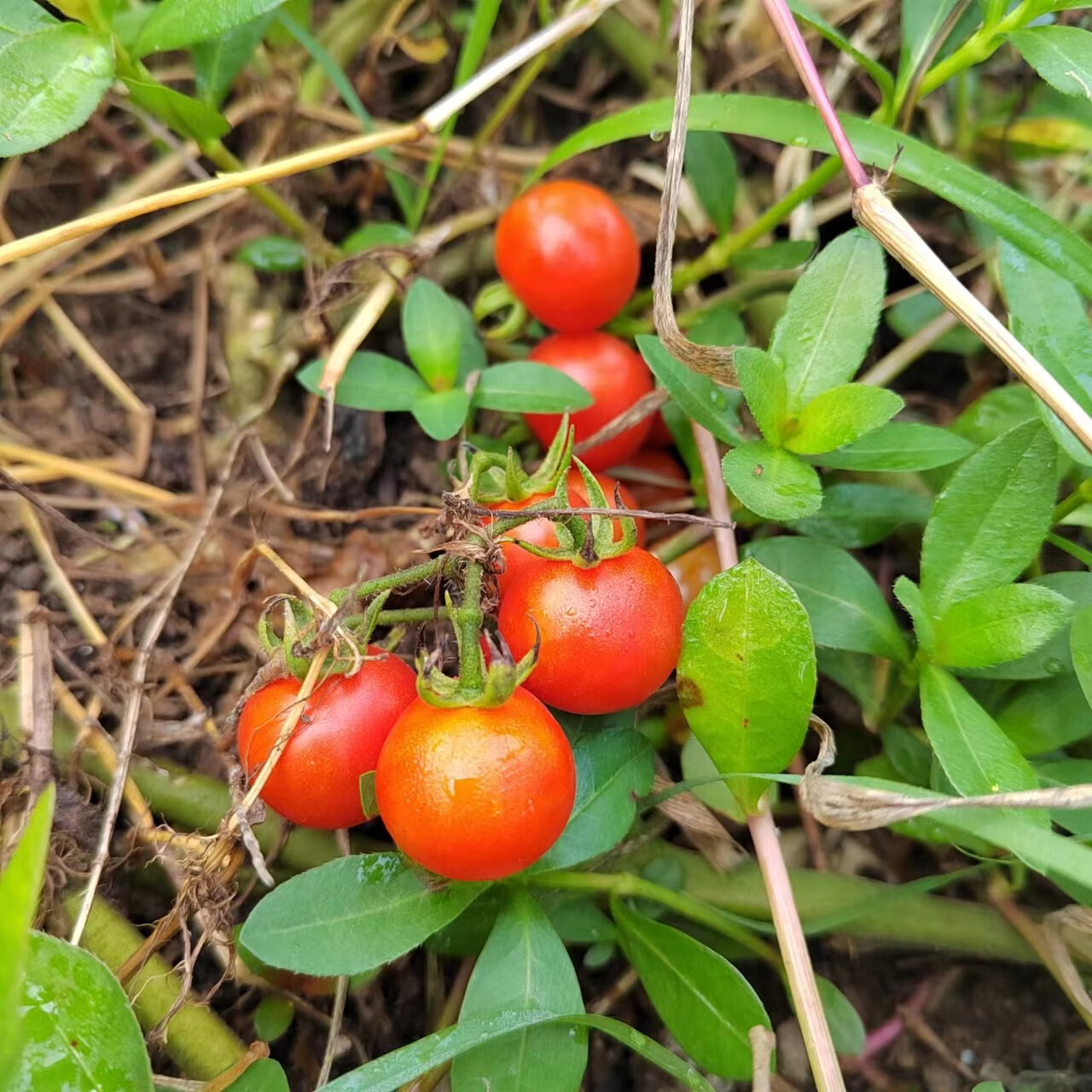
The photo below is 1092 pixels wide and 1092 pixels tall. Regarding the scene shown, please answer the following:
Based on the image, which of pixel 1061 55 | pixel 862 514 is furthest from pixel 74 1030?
pixel 1061 55

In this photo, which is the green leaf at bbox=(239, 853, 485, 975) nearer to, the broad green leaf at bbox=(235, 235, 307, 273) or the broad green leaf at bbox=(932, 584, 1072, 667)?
the broad green leaf at bbox=(932, 584, 1072, 667)

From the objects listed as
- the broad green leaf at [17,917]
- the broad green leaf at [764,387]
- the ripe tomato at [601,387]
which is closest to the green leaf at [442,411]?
the ripe tomato at [601,387]

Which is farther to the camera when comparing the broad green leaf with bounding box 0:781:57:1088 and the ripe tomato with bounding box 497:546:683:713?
the ripe tomato with bounding box 497:546:683:713

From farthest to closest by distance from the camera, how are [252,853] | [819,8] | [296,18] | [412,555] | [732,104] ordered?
[819,8] → [296,18] → [412,555] → [732,104] → [252,853]

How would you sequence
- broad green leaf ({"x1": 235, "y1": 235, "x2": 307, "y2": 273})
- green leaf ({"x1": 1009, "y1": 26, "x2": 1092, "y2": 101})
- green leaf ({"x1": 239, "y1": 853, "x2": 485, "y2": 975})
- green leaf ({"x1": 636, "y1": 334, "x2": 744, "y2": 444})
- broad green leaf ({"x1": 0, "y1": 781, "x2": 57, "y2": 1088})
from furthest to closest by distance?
broad green leaf ({"x1": 235, "y1": 235, "x2": 307, "y2": 273}) < green leaf ({"x1": 636, "y1": 334, "x2": 744, "y2": 444}) < green leaf ({"x1": 1009, "y1": 26, "x2": 1092, "y2": 101}) < green leaf ({"x1": 239, "y1": 853, "x2": 485, "y2": 975}) < broad green leaf ({"x1": 0, "y1": 781, "x2": 57, "y2": 1088})

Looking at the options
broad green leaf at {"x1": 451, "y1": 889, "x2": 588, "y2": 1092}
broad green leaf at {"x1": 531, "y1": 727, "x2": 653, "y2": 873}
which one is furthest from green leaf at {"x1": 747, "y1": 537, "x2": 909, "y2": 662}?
broad green leaf at {"x1": 451, "y1": 889, "x2": 588, "y2": 1092}

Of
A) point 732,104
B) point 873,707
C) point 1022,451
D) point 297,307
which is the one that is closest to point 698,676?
point 873,707

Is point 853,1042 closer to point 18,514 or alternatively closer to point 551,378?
point 551,378

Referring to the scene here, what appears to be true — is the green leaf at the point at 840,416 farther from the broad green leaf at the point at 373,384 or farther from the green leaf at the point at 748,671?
the broad green leaf at the point at 373,384
